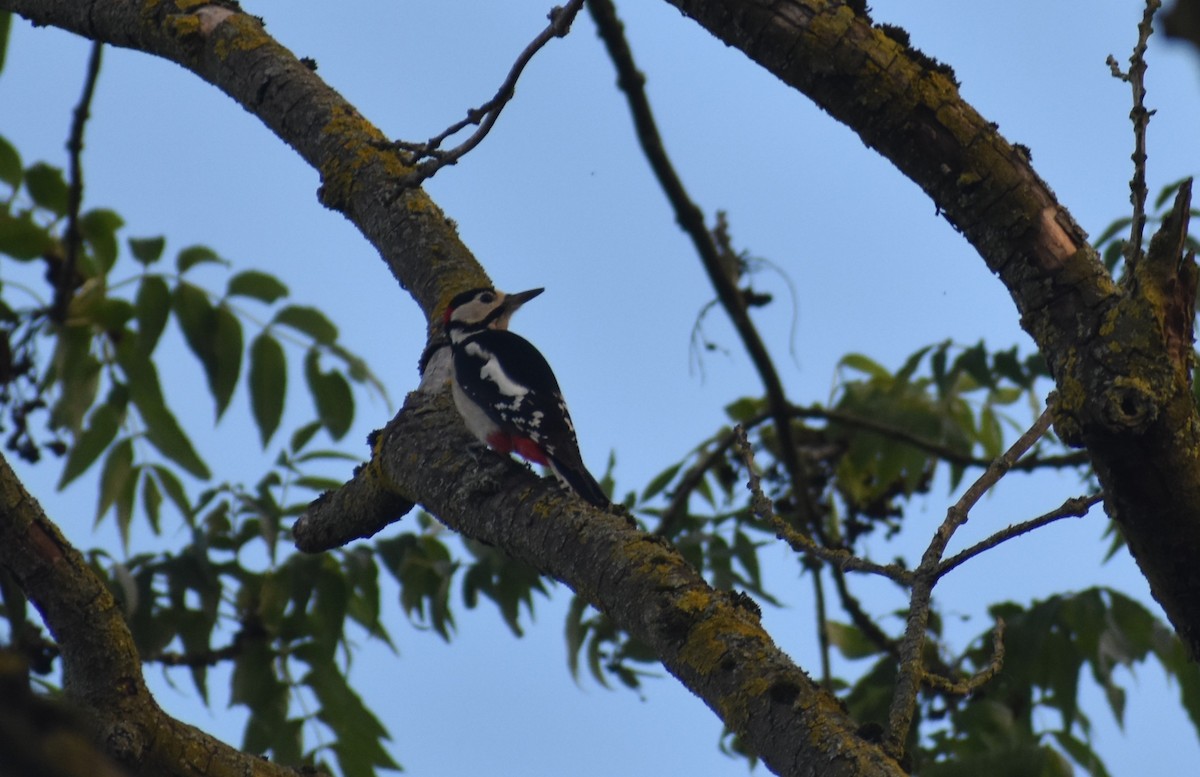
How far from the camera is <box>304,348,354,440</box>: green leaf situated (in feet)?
14.9

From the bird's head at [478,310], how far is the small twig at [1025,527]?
194 centimetres

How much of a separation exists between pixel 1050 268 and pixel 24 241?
11.0ft

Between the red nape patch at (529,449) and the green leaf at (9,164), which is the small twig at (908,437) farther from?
the green leaf at (9,164)

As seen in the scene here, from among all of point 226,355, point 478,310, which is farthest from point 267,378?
point 478,310

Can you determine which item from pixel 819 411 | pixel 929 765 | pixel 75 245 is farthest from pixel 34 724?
pixel 819 411

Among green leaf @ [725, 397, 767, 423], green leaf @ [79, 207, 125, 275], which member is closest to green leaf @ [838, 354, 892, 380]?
green leaf @ [725, 397, 767, 423]

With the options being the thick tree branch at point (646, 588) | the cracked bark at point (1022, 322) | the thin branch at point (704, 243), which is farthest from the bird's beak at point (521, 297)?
the cracked bark at point (1022, 322)

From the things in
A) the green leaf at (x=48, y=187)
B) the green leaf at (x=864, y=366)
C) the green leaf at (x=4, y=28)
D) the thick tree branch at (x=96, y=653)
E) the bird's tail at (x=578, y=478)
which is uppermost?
the green leaf at (x=864, y=366)

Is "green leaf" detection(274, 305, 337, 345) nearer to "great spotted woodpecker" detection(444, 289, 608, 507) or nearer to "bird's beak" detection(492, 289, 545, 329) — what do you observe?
"great spotted woodpecker" detection(444, 289, 608, 507)

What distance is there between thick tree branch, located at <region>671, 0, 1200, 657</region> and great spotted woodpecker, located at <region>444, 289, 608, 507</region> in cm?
158

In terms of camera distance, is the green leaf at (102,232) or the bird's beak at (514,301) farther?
the bird's beak at (514,301)

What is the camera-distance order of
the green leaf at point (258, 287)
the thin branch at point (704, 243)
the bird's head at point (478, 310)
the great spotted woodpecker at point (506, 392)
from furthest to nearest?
the thin branch at point (704, 243), the green leaf at point (258, 287), the great spotted woodpecker at point (506, 392), the bird's head at point (478, 310)

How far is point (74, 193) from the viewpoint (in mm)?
4352

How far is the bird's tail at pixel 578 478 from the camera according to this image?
3605mm
